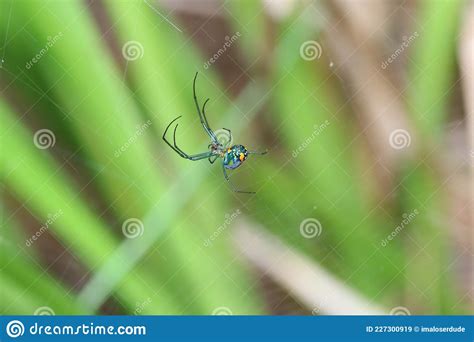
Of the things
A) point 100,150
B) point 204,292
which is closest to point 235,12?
point 100,150

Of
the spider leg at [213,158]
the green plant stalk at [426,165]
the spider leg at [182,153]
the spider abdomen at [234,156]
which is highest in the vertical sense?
the green plant stalk at [426,165]

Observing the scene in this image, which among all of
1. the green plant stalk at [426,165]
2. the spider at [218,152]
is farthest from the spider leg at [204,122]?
the green plant stalk at [426,165]

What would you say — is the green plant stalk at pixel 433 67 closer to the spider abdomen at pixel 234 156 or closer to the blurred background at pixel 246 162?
the blurred background at pixel 246 162

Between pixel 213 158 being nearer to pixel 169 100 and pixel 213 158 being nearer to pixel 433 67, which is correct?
pixel 169 100

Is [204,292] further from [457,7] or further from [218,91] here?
[457,7]

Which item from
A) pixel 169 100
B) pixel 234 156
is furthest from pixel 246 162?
pixel 169 100

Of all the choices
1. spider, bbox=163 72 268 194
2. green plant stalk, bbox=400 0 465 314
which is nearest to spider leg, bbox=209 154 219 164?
spider, bbox=163 72 268 194
